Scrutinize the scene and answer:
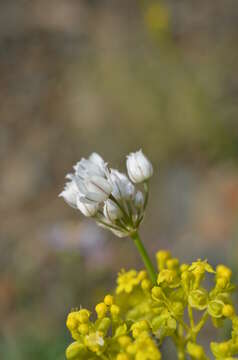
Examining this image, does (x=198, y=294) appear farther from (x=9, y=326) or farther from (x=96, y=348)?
(x=9, y=326)

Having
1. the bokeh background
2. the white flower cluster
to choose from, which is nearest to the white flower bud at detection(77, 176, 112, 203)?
the white flower cluster

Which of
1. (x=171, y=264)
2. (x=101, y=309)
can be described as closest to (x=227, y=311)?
(x=171, y=264)

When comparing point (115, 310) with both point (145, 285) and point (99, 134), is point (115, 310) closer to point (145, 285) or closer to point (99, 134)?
point (145, 285)

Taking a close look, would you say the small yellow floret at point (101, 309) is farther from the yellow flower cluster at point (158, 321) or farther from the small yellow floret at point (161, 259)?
the small yellow floret at point (161, 259)

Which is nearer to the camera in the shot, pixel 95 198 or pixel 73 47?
pixel 95 198

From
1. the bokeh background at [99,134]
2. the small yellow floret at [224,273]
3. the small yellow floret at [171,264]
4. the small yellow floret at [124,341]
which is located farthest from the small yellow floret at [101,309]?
the bokeh background at [99,134]

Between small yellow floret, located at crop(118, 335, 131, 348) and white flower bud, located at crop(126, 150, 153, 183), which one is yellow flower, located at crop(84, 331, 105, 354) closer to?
small yellow floret, located at crop(118, 335, 131, 348)

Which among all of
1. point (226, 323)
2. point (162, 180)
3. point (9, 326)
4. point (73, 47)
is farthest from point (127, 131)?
point (226, 323)
